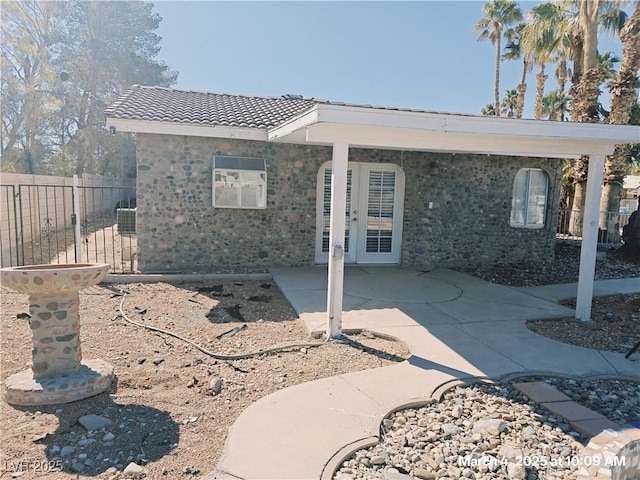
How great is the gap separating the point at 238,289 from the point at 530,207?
8.06 metres

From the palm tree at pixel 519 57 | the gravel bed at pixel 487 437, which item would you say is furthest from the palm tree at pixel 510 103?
the gravel bed at pixel 487 437

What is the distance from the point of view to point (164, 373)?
4.31 m

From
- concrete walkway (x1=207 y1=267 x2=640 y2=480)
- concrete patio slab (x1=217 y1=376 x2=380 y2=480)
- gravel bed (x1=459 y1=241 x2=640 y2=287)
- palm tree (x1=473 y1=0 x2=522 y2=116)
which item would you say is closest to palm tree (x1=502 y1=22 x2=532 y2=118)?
palm tree (x1=473 y1=0 x2=522 y2=116)

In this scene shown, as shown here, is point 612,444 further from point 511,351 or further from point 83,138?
point 83,138

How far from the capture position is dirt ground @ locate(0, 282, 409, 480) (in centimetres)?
291

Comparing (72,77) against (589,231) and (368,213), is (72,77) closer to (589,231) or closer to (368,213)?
(368,213)

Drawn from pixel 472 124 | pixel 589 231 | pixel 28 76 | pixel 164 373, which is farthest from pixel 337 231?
pixel 28 76

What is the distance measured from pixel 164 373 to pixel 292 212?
5453 millimetres

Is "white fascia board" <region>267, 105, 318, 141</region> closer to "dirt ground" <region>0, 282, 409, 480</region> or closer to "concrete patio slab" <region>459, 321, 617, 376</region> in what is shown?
"dirt ground" <region>0, 282, 409, 480</region>

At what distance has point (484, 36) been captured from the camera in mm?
24719

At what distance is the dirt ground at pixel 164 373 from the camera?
2.91m

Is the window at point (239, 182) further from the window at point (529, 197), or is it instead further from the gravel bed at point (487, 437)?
the window at point (529, 197)

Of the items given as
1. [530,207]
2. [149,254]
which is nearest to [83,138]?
[149,254]

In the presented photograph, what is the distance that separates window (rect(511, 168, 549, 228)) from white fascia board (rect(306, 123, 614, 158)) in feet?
15.6
